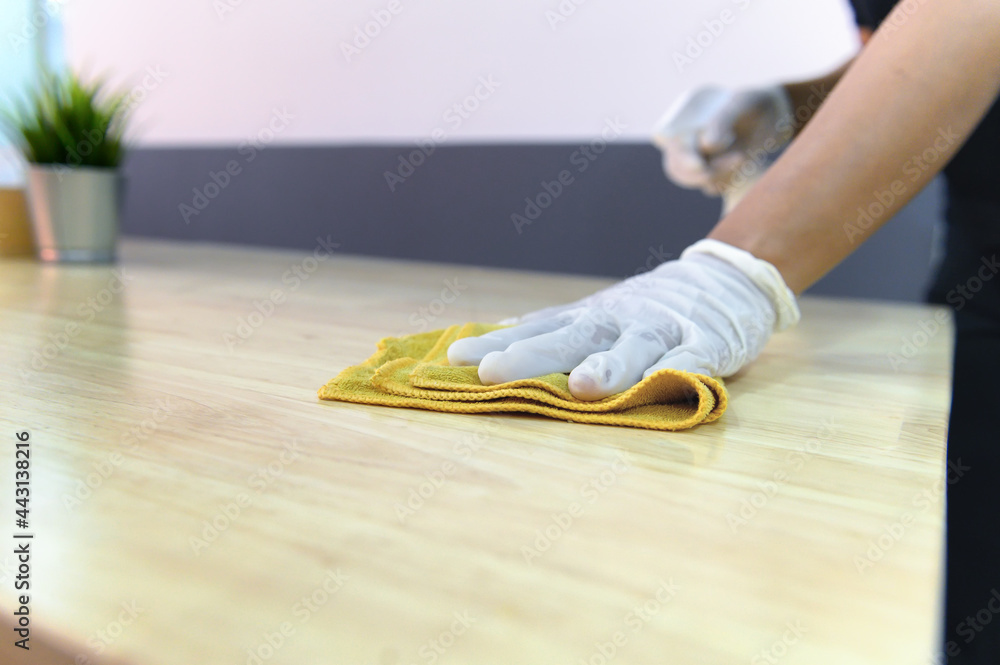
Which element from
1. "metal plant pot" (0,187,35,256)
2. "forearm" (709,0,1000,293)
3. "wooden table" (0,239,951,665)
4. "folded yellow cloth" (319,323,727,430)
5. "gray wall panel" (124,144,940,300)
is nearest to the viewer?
"wooden table" (0,239,951,665)

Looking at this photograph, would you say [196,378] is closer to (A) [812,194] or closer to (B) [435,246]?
(A) [812,194]

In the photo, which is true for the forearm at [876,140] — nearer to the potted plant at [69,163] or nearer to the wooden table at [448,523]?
the wooden table at [448,523]

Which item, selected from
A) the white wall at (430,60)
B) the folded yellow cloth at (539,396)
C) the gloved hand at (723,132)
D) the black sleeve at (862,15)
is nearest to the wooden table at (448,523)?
the folded yellow cloth at (539,396)

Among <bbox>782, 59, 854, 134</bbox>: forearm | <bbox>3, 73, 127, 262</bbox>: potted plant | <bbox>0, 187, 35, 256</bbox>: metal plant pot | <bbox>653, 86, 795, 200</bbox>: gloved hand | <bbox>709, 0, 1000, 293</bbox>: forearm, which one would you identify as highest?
<bbox>709, 0, 1000, 293</bbox>: forearm

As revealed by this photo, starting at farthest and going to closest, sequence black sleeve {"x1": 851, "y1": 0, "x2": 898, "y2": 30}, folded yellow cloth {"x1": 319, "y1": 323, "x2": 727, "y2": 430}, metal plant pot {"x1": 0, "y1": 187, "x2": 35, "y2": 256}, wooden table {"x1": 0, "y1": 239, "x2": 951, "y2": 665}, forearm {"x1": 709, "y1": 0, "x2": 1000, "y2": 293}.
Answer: metal plant pot {"x1": 0, "y1": 187, "x2": 35, "y2": 256} < black sleeve {"x1": 851, "y1": 0, "x2": 898, "y2": 30} < forearm {"x1": 709, "y1": 0, "x2": 1000, "y2": 293} < folded yellow cloth {"x1": 319, "y1": 323, "x2": 727, "y2": 430} < wooden table {"x1": 0, "y1": 239, "x2": 951, "y2": 665}

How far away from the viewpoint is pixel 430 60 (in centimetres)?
159

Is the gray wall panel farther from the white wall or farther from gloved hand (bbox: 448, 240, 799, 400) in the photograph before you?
gloved hand (bbox: 448, 240, 799, 400)

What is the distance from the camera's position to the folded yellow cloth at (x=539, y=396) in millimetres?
474

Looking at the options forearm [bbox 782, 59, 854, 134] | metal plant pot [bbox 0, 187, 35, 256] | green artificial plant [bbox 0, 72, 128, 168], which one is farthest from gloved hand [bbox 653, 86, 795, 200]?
metal plant pot [bbox 0, 187, 35, 256]

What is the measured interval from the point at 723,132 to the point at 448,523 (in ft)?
2.67

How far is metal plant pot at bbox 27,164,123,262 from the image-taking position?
4.24 ft

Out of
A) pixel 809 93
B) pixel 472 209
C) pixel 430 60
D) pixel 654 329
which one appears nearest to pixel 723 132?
pixel 809 93

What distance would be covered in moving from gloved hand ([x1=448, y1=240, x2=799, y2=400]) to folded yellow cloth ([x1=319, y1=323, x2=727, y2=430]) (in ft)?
0.05

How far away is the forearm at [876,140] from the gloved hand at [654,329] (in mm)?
27
